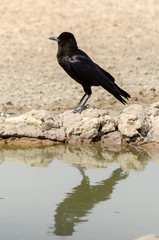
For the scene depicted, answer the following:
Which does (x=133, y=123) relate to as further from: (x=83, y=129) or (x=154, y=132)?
(x=83, y=129)

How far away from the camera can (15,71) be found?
13.5 m

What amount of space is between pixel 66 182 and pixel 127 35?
9593 mm

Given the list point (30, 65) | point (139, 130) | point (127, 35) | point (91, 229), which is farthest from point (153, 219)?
point (127, 35)

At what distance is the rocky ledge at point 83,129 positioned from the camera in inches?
347

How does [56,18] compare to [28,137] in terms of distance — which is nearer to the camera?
[28,137]

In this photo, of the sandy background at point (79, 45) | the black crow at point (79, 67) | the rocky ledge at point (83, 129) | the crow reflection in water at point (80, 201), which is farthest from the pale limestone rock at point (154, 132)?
the sandy background at point (79, 45)

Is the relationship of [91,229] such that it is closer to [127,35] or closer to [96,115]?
[96,115]

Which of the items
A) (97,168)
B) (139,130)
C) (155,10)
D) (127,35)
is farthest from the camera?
(155,10)

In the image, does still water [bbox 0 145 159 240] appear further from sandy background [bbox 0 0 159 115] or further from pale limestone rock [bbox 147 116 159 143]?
sandy background [bbox 0 0 159 115]

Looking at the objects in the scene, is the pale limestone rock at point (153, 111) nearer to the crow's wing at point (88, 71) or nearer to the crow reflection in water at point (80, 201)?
the crow's wing at point (88, 71)

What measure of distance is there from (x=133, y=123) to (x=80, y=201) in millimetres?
2682

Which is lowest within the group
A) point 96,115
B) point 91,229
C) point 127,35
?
point 91,229

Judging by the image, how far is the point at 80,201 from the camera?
247 inches

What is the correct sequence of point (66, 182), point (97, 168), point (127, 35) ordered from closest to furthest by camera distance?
point (66, 182) < point (97, 168) < point (127, 35)
